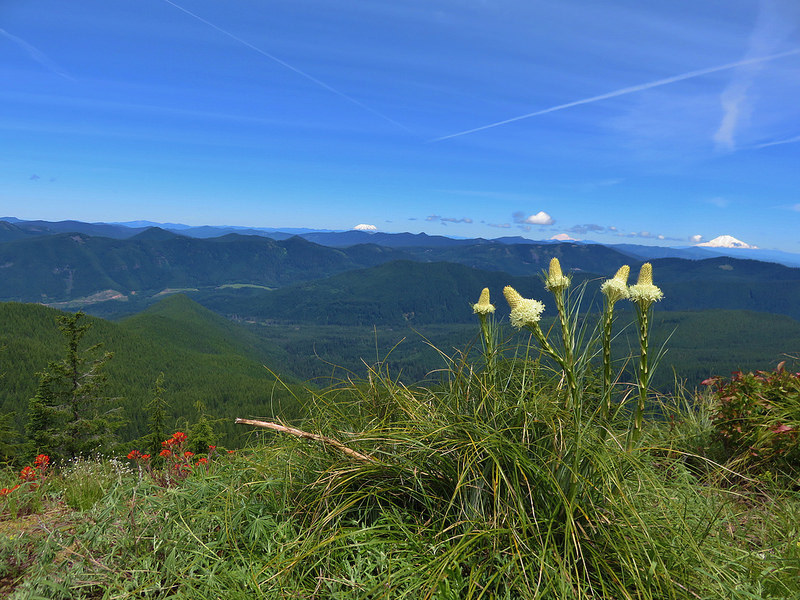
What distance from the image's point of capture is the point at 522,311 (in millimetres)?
2510

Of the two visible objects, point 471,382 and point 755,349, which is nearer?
point 471,382

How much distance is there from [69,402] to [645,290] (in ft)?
110

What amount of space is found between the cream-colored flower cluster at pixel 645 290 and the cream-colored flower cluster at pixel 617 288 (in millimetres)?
40

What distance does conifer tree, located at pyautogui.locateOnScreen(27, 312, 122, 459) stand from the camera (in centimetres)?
2498

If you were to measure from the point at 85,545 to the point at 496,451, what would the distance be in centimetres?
291

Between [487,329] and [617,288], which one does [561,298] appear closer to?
[617,288]

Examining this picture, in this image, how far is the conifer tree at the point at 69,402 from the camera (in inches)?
984

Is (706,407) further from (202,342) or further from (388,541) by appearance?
(202,342)

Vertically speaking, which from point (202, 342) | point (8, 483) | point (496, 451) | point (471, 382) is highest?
point (471, 382)

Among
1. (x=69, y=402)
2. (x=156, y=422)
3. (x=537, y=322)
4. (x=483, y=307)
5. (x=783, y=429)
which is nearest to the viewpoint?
(x=537, y=322)

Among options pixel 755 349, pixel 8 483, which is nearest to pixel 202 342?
pixel 8 483

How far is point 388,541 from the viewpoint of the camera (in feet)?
8.48

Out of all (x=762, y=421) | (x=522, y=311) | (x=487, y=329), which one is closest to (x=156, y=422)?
(x=487, y=329)

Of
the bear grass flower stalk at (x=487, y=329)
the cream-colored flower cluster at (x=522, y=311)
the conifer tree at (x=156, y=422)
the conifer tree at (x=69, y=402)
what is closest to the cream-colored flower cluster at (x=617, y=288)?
the cream-colored flower cluster at (x=522, y=311)
